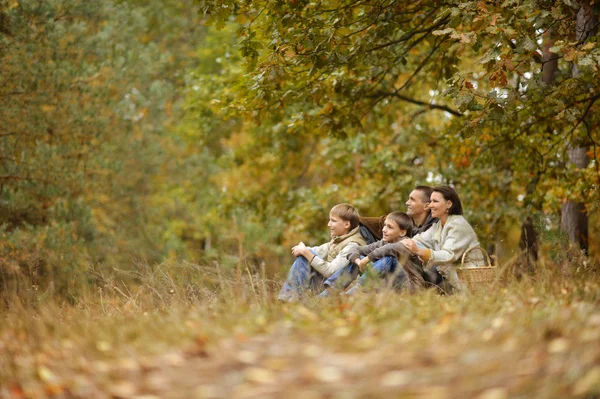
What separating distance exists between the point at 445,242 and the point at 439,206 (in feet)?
1.29

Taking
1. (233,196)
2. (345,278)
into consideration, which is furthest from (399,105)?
(345,278)

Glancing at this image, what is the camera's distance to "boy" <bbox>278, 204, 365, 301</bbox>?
7250 mm

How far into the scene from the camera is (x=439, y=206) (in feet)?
23.9

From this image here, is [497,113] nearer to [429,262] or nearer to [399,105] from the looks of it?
[429,262]

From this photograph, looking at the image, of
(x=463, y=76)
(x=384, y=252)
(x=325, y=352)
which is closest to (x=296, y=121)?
(x=463, y=76)

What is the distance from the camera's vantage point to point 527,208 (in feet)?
37.6

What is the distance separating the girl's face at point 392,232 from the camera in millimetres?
7293

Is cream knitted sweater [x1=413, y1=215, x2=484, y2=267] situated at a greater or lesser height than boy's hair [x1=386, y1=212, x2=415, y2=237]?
lesser

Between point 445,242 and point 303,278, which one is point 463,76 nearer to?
point 445,242

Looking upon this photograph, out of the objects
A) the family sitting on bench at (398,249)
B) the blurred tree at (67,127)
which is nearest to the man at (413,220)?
the family sitting on bench at (398,249)

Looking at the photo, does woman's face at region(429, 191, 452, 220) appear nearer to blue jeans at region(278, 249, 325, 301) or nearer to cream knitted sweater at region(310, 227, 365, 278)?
cream knitted sweater at region(310, 227, 365, 278)

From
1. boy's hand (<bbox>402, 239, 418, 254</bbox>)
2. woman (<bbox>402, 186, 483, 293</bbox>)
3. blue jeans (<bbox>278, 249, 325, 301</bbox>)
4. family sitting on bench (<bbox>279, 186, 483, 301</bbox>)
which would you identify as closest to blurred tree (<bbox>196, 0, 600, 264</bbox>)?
woman (<bbox>402, 186, 483, 293</bbox>)

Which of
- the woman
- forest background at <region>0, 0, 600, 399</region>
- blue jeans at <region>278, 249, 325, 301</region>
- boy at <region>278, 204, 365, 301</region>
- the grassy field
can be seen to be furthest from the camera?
boy at <region>278, 204, 365, 301</region>

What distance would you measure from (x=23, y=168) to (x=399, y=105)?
780cm
